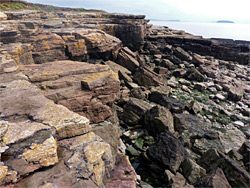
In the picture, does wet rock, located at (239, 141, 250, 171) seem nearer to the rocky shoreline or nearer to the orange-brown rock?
the rocky shoreline

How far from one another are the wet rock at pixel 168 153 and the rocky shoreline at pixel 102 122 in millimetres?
58

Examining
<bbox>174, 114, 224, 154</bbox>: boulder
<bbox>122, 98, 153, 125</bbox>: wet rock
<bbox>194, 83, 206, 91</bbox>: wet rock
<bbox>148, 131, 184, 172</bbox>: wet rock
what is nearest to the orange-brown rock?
<bbox>122, 98, 153, 125</bbox>: wet rock

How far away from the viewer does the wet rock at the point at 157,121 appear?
12070 millimetres

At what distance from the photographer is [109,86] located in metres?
9.13

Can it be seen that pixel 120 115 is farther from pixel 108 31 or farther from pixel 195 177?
pixel 108 31

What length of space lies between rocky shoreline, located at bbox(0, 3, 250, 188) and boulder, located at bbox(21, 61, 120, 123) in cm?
5

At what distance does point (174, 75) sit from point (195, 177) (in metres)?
19.2

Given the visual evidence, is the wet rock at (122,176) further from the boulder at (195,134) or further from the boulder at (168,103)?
the boulder at (168,103)

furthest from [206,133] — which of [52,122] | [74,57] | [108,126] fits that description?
[74,57]

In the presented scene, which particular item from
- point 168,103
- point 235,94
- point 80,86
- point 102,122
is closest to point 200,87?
point 235,94

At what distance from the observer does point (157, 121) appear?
1214 centimetres

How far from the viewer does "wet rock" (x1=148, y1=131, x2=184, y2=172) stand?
919 centimetres

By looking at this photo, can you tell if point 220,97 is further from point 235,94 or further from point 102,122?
point 102,122

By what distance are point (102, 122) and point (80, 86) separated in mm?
2180
